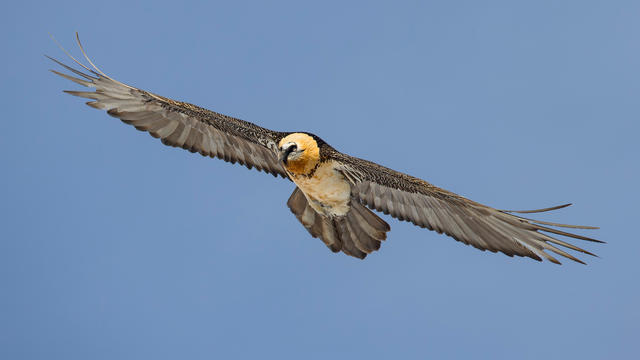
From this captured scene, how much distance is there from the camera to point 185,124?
997cm

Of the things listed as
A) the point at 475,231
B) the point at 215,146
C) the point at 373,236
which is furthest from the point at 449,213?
the point at 215,146

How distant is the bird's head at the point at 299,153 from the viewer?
8.83 m

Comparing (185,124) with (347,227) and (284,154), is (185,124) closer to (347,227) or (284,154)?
(284,154)

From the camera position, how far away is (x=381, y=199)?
9727 mm

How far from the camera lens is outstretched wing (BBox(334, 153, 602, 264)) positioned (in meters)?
8.42

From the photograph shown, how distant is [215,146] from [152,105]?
1.04 metres

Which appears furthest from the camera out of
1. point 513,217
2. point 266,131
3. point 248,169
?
point 248,169

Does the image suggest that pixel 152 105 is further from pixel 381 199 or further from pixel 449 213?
pixel 449 213

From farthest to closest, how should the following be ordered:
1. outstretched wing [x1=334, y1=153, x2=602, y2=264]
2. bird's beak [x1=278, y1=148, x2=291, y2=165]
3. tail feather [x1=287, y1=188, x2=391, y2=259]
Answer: tail feather [x1=287, y1=188, x2=391, y2=259], bird's beak [x1=278, y1=148, x2=291, y2=165], outstretched wing [x1=334, y1=153, x2=602, y2=264]

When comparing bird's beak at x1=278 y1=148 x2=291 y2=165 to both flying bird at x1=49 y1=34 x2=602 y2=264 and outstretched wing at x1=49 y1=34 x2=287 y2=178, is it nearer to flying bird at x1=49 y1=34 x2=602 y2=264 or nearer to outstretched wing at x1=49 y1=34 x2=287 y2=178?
flying bird at x1=49 y1=34 x2=602 y2=264

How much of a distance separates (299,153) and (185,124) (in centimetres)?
201

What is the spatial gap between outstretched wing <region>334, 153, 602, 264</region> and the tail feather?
0.31m

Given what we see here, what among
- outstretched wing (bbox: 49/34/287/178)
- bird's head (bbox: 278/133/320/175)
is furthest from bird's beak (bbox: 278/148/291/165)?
outstretched wing (bbox: 49/34/287/178)

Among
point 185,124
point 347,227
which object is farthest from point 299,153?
point 185,124
